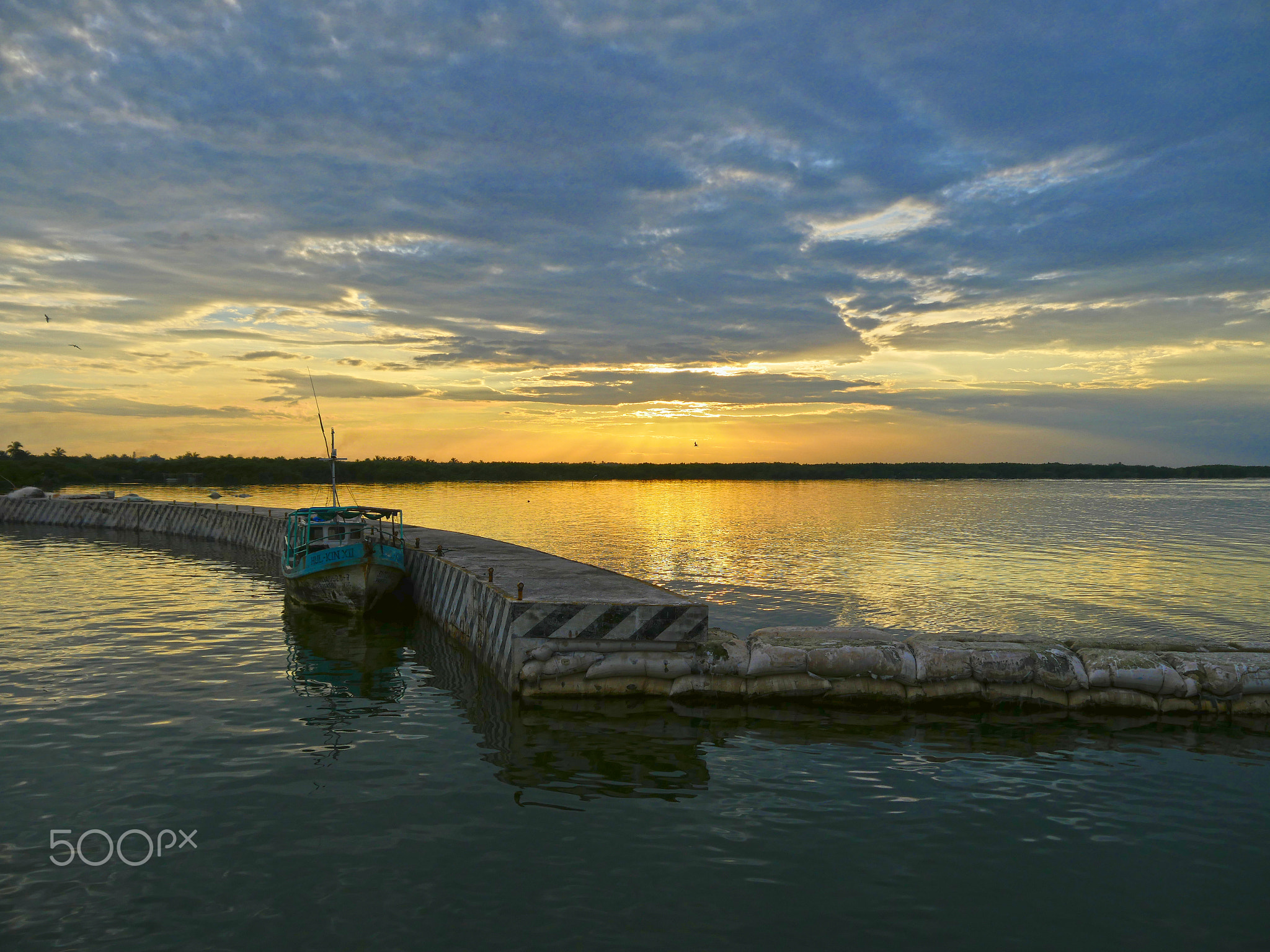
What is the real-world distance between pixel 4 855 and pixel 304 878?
3.70 metres

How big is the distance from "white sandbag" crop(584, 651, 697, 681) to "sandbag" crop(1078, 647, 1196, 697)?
780cm

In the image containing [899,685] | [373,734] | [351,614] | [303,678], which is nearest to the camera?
[373,734]

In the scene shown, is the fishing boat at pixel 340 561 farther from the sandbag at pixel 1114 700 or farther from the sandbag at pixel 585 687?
the sandbag at pixel 1114 700

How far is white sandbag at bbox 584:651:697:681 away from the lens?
48.5ft

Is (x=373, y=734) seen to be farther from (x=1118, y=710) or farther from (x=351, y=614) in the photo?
(x=1118, y=710)

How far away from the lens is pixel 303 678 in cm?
1755

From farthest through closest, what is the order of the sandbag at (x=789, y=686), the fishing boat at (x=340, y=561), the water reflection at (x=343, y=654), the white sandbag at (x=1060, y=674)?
the fishing boat at (x=340, y=561)
the water reflection at (x=343, y=654)
the sandbag at (x=789, y=686)
the white sandbag at (x=1060, y=674)

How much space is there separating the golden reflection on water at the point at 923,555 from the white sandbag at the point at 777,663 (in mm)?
9331

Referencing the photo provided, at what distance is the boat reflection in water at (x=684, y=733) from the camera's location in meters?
11.6

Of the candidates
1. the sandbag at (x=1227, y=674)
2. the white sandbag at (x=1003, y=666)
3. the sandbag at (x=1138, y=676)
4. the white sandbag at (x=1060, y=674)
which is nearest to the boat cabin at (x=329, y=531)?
the white sandbag at (x=1003, y=666)

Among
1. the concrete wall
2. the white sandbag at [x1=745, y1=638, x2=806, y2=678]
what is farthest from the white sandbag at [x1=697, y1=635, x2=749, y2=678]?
the concrete wall

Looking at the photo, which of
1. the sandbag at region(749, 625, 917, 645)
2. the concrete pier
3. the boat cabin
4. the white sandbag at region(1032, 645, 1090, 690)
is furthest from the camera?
the boat cabin

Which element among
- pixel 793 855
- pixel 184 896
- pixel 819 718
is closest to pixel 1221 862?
pixel 793 855

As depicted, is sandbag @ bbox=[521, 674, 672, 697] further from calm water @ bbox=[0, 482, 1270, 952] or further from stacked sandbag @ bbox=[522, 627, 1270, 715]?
calm water @ bbox=[0, 482, 1270, 952]
